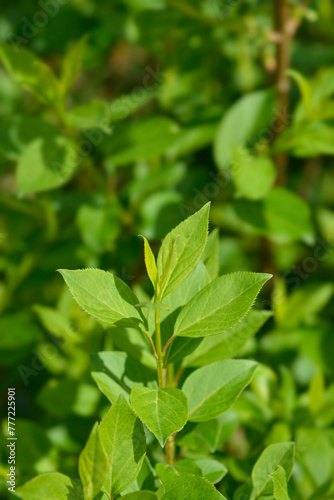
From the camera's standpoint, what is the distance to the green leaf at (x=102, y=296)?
58cm

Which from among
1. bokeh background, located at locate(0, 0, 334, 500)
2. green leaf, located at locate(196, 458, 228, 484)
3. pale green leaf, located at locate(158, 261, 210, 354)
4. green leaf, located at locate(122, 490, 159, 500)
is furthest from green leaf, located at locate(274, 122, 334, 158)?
green leaf, located at locate(122, 490, 159, 500)

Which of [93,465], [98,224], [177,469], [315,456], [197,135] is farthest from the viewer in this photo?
[197,135]

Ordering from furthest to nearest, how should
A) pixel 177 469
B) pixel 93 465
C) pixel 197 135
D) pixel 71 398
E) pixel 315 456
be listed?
pixel 197 135 → pixel 71 398 → pixel 315 456 → pixel 177 469 → pixel 93 465

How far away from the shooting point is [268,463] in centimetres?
64

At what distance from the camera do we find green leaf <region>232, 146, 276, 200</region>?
3.28ft

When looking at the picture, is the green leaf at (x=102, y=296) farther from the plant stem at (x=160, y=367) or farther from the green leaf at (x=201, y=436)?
the green leaf at (x=201, y=436)

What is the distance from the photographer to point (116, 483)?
0.60 metres

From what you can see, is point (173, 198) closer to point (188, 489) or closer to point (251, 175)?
point (251, 175)

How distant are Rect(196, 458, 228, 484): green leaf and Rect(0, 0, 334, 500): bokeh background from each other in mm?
20

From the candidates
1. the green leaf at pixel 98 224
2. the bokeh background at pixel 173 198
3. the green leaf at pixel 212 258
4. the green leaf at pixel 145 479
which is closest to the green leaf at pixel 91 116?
the bokeh background at pixel 173 198

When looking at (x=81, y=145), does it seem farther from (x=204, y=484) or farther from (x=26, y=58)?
(x=204, y=484)

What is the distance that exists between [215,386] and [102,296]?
0.19m

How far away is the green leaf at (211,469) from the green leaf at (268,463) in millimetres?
50

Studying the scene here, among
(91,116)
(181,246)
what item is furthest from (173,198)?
(181,246)
